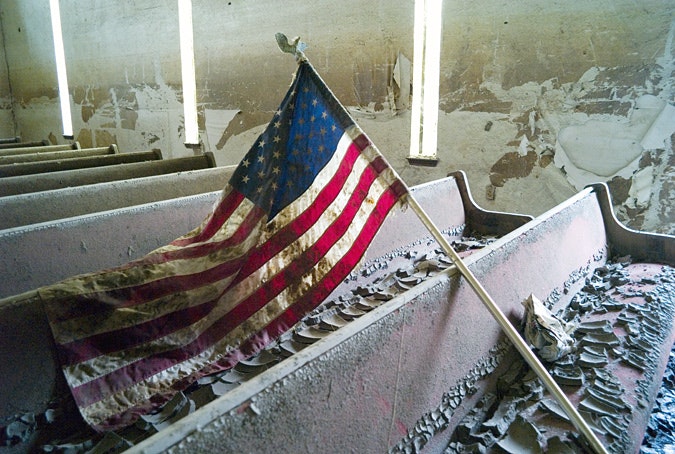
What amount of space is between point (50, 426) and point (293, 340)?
2.81 feet

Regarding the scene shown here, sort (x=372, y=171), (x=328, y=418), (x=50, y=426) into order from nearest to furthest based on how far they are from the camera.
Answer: (x=328, y=418), (x=50, y=426), (x=372, y=171)

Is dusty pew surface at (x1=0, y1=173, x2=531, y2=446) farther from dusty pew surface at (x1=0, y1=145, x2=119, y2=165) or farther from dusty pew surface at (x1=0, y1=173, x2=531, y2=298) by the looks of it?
dusty pew surface at (x1=0, y1=145, x2=119, y2=165)

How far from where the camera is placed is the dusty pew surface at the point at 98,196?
2385 mm

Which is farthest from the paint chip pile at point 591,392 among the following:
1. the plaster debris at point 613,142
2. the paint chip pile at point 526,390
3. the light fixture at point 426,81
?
the light fixture at point 426,81

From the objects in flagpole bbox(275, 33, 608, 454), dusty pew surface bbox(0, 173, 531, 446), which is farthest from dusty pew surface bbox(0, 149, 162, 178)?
flagpole bbox(275, 33, 608, 454)

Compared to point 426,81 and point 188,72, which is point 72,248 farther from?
point 188,72

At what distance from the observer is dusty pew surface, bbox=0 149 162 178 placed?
3365mm

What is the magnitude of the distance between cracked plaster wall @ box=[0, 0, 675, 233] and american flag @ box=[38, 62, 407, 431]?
2668 mm

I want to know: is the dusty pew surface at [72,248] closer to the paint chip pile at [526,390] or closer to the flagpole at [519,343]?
the paint chip pile at [526,390]

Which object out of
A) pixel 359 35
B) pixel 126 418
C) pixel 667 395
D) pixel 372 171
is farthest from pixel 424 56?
pixel 126 418

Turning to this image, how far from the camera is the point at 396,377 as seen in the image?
1.20 m

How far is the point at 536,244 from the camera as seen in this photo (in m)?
2.06

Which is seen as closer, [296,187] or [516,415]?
[516,415]

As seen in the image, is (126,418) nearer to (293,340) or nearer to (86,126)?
(293,340)
